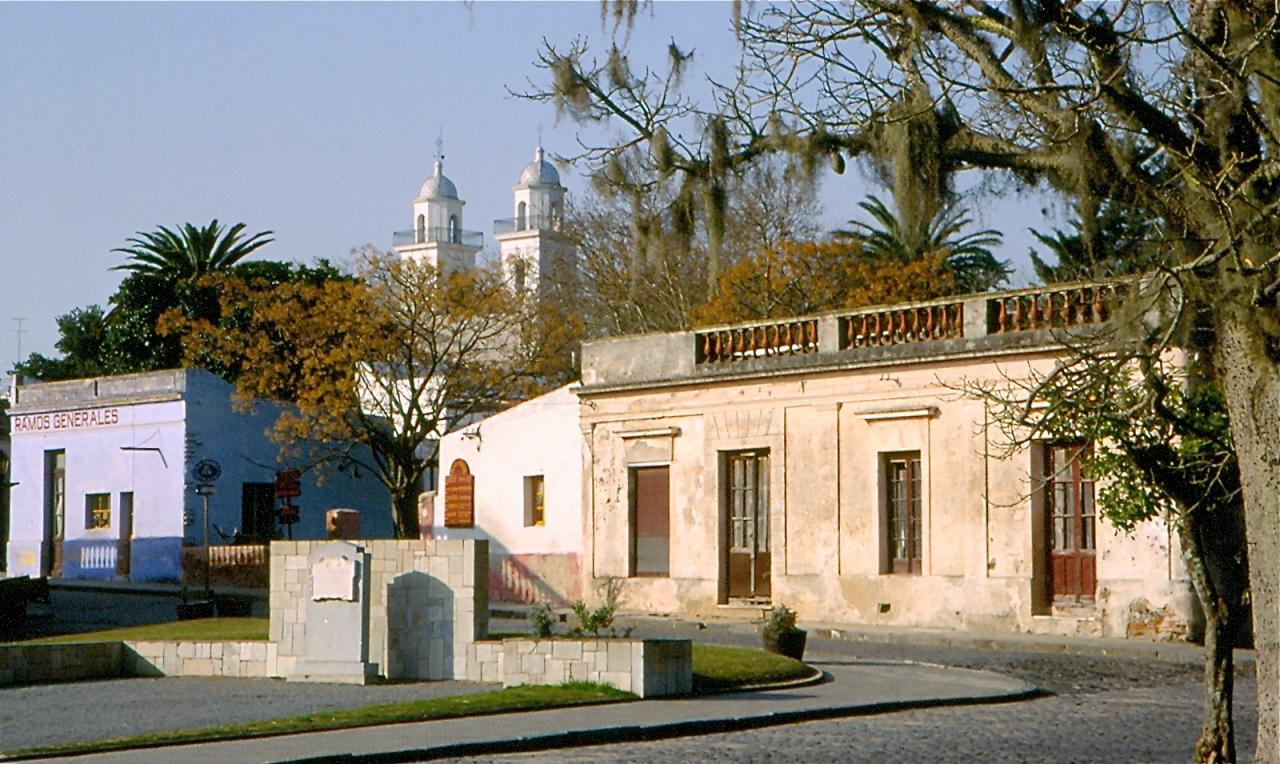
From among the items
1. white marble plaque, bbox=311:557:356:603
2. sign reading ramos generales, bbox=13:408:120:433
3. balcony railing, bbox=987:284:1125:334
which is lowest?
white marble plaque, bbox=311:557:356:603

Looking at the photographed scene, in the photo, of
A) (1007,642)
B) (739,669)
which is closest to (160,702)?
(739,669)

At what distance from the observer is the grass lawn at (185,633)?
68.5ft

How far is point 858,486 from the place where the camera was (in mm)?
28922

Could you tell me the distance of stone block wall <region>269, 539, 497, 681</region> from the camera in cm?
1853

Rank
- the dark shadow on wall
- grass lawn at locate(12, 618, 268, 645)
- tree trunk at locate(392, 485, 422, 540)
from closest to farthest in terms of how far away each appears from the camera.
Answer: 1. the dark shadow on wall
2. grass lawn at locate(12, 618, 268, 645)
3. tree trunk at locate(392, 485, 422, 540)

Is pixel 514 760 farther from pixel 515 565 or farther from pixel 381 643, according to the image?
pixel 515 565

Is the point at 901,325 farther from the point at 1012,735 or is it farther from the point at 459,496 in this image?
the point at 1012,735

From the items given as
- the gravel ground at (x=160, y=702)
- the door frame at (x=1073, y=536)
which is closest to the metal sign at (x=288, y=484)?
the door frame at (x=1073, y=536)

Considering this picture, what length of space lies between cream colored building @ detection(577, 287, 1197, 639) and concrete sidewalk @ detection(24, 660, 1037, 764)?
682 cm

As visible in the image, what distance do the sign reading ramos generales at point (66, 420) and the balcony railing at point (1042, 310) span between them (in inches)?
933

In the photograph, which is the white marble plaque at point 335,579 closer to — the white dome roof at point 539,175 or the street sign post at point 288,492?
the street sign post at point 288,492

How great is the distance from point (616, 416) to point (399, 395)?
12.6 meters

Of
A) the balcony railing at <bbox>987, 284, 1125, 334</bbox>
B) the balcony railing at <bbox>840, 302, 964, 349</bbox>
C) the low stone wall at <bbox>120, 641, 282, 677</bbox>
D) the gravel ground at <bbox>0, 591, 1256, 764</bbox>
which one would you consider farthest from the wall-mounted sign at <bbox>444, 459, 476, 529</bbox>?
the low stone wall at <bbox>120, 641, 282, 677</bbox>

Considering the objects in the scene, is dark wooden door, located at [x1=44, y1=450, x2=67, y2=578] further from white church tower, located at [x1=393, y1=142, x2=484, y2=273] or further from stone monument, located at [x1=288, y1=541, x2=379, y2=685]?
white church tower, located at [x1=393, y1=142, x2=484, y2=273]
